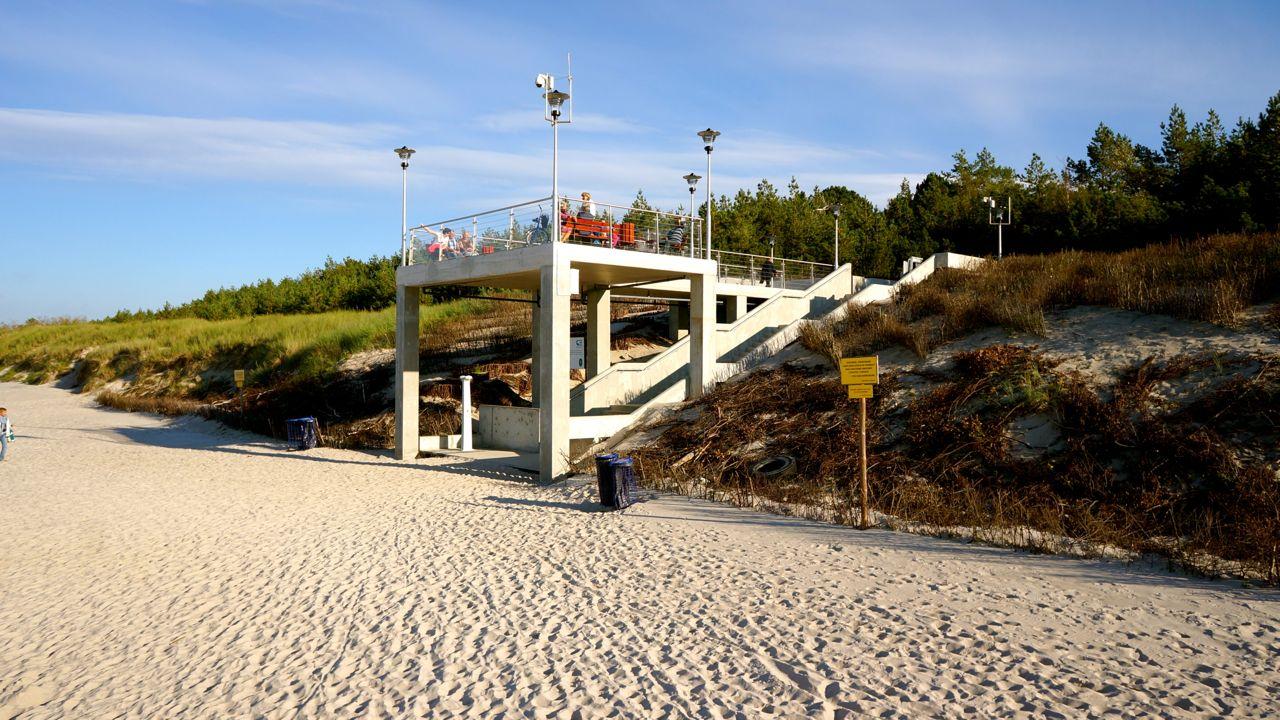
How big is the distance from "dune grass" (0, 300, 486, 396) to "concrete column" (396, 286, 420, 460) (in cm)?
1317

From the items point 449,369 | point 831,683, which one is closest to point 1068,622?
point 831,683

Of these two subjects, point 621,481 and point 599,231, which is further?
point 599,231

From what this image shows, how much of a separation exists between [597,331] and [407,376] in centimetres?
565

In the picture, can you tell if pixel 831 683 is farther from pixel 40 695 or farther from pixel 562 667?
pixel 40 695

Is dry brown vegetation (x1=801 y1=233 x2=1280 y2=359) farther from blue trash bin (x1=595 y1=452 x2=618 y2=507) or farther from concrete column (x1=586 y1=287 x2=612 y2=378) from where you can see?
blue trash bin (x1=595 y1=452 x2=618 y2=507)

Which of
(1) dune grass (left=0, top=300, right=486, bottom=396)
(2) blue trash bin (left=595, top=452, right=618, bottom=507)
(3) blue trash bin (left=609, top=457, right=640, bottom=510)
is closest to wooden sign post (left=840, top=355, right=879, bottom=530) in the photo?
(3) blue trash bin (left=609, top=457, right=640, bottom=510)

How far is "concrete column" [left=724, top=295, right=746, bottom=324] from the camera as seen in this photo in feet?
85.6

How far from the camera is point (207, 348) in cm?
4412

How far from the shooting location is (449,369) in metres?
28.3

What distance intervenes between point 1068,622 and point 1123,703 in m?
1.44

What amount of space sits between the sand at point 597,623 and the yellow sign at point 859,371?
190 cm

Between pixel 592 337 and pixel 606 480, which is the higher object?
pixel 592 337

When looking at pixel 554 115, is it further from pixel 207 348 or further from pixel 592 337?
pixel 207 348

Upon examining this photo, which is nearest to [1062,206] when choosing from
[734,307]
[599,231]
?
[734,307]
